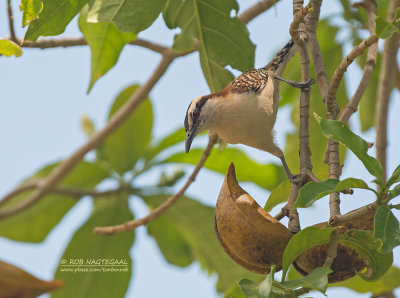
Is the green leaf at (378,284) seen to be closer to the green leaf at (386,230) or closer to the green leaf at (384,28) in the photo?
the green leaf at (386,230)

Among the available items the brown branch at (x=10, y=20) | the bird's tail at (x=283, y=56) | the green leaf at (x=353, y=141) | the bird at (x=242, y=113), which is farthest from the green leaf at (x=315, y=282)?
the bird's tail at (x=283, y=56)

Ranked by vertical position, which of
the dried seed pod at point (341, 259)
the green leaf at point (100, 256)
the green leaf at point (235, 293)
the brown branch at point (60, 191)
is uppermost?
the dried seed pod at point (341, 259)

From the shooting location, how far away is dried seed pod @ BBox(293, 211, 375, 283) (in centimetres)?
180

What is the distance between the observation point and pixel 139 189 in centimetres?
Answer: 469

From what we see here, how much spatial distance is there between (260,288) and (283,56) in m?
1.98

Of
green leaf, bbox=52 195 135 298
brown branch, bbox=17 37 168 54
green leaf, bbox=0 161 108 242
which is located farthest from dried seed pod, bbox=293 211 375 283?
green leaf, bbox=0 161 108 242

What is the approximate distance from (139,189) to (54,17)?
2.37 meters

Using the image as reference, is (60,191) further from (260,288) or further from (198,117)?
(260,288)

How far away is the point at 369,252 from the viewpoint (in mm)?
1779

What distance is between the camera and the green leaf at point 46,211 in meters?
4.56

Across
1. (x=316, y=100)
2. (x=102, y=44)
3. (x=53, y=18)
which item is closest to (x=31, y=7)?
(x=53, y=18)

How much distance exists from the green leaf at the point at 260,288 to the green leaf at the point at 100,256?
2.63m

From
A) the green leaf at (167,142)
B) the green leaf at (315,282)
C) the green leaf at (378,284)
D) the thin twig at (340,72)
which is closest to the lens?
the green leaf at (315,282)

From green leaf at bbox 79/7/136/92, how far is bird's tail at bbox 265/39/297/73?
0.83 metres
